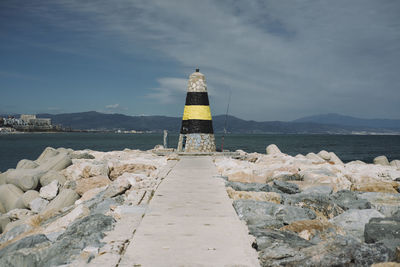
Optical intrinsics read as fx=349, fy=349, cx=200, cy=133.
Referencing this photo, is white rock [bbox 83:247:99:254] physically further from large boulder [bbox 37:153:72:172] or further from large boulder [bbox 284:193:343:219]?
large boulder [bbox 37:153:72:172]

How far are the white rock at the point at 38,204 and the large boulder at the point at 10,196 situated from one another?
24.1 inches

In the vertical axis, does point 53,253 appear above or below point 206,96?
below

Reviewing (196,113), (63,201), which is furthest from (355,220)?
(196,113)

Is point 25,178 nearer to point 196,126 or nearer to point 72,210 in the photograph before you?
point 72,210

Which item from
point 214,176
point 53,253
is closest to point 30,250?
point 53,253

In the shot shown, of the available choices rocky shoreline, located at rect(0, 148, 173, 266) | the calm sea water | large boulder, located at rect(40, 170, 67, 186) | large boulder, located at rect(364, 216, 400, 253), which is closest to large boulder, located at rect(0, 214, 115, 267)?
rocky shoreline, located at rect(0, 148, 173, 266)

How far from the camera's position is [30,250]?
4219mm

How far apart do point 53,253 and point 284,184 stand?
4756 millimetres

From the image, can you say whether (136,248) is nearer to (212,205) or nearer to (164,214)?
(164,214)

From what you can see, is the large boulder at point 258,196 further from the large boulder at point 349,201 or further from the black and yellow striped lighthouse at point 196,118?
the black and yellow striped lighthouse at point 196,118

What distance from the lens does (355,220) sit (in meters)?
4.93

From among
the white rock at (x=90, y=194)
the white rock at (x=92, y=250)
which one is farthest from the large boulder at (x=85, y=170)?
the white rock at (x=92, y=250)

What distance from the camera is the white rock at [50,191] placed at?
9.03 m

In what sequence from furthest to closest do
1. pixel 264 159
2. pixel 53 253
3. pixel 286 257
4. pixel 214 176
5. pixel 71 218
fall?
1. pixel 264 159
2. pixel 214 176
3. pixel 71 218
4. pixel 53 253
5. pixel 286 257
